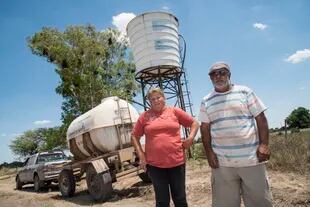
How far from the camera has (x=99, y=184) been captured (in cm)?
1069

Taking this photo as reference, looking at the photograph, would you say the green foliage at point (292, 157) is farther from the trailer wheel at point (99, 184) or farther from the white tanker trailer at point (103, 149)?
the trailer wheel at point (99, 184)

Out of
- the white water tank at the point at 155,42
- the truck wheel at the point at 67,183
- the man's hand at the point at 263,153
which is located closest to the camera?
the man's hand at the point at 263,153

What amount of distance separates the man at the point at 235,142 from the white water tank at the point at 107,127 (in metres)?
7.40

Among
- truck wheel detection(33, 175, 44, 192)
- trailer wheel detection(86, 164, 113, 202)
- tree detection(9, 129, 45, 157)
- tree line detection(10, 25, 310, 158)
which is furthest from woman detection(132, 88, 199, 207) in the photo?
tree detection(9, 129, 45, 157)

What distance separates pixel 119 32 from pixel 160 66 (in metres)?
18.5

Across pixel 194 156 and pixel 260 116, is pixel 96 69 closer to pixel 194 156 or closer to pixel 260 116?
pixel 194 156

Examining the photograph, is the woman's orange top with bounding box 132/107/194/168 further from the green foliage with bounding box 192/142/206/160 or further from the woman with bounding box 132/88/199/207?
the green foliage with bounding box 192/142/206/160

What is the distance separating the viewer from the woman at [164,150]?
521cm

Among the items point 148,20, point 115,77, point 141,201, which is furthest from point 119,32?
point 141,201

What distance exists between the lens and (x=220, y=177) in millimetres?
4348

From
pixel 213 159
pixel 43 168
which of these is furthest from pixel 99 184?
pixel 213 159

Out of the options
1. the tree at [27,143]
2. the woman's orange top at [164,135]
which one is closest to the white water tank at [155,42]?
the woman's orange top at [164,135]

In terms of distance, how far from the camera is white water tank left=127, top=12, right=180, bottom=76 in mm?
18391

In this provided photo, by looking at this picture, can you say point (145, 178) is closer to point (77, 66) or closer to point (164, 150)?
point (164, 150)
